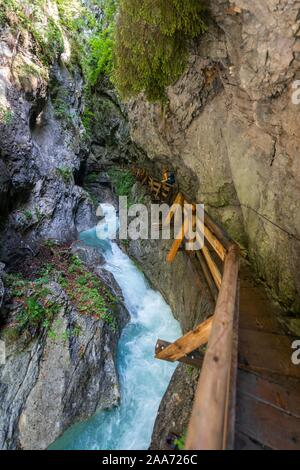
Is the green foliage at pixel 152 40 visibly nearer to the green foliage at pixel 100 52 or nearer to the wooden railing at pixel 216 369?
the wooden railing at pixel 216 369

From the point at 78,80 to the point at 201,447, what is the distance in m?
19.7

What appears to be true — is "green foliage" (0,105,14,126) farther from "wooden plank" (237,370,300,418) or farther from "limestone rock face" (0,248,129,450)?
"wooden plank" (237,370,300,418)

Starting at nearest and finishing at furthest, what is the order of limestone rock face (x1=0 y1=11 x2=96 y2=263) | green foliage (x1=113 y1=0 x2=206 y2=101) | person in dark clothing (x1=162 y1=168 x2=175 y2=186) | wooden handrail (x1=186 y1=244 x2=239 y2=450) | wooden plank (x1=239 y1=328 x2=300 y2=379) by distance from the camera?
wooden handrail (x1=186 y1=244 x2=239 y2=450) < wooden plank (x1=239 y1=328 x2=300 y2=379) < green foliage (x1=113 y1=0 x2=206 y2=101) < limestone rock face (x1=0 y1=11 x2=96 y2=263) < person in dark clothing (x1=162 y1=168 x2=175 y2=186)

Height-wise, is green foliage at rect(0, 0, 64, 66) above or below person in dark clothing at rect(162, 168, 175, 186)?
above

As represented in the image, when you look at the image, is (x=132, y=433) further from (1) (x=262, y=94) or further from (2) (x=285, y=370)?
(1) (x=262, y=94)

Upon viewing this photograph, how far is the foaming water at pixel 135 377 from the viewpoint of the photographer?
5.76 m

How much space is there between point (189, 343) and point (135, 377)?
14.8ft

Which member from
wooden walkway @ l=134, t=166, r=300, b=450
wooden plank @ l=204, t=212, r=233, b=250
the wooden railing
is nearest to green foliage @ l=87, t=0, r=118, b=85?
wooden plank @ l=204, t=212, r=233, b=250

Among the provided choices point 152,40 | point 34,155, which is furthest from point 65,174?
point 152,40

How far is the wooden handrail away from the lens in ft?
4.90

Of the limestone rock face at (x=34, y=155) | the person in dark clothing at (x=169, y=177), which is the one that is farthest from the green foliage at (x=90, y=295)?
the person in dark clothing at (x=169, y=177)

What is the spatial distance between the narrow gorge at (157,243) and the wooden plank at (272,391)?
2cm

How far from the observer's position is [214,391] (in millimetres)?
1739

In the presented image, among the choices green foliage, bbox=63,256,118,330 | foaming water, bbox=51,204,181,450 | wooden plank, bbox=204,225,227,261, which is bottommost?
foaming water, bbox=51,204,181,450
